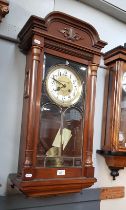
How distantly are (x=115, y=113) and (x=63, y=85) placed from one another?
0.45m

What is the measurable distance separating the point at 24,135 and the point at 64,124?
0.24 m

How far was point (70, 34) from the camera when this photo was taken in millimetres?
1342

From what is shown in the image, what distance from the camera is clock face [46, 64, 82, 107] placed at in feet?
4.34

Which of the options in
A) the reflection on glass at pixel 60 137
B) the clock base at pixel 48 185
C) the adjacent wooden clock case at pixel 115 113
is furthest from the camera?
the adjacent wooden clock case at pixel 115 113

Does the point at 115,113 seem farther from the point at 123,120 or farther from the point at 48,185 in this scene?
the point at 48,185

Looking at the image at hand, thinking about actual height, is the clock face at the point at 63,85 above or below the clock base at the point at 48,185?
above

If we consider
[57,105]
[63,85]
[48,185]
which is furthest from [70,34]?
[48,185]

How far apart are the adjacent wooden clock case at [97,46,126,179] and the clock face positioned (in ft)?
1.10

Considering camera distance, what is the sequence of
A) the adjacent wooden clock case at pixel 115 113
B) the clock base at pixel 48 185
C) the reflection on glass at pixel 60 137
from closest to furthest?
the clock base at pixel 48 185 → the reflection on glass at pixel 60 137 → the adjacent wooden clock case at pixel 115 113

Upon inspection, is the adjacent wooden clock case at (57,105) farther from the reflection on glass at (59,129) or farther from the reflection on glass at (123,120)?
the reflection on glass at (123,120)

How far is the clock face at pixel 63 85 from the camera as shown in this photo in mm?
1324

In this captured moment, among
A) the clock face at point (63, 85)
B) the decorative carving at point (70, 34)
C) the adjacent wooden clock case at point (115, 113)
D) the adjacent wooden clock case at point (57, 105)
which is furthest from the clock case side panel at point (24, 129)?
the adjacent wooden clock case at point (115, 113)

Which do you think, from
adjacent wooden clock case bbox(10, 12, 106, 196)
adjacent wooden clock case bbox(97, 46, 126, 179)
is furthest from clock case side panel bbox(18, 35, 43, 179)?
adjacent wooden clock case bbox(97, 46, 126, 179)

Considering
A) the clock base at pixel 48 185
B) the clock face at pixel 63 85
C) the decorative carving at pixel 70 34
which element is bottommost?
the clock base at pixel 48 185
